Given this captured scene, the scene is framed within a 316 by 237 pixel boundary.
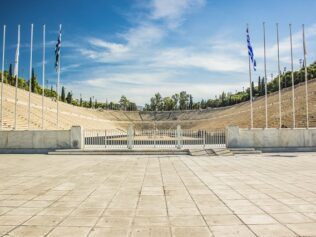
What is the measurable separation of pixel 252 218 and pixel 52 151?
17389 mm

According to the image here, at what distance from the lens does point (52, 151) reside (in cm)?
2005

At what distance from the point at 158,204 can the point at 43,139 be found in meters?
16.3

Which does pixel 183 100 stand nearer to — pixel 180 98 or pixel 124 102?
pixel 180 98

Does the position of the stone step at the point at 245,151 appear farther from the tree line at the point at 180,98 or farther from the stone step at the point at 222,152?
the tree line at the point at 180,98

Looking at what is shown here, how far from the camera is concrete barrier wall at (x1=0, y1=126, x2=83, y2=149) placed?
66.7ft

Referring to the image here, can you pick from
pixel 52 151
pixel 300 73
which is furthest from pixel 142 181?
pixel 300 73

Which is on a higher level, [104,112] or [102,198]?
[104,112]

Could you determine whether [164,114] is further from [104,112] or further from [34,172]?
[34,172]

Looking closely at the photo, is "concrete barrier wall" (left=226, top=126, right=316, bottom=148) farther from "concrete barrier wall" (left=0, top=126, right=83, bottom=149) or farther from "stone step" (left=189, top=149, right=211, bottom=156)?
"concrete barrier wall" (left=0, top=126, right=83, bottom=149)

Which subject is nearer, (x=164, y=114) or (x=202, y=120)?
(x=202, y=120)

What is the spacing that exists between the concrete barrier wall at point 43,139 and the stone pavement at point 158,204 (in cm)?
924

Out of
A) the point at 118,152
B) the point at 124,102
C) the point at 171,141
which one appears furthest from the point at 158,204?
the point at 124,102

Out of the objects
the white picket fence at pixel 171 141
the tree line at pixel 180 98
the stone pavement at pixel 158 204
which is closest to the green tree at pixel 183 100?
the tree line at pixel 180 98

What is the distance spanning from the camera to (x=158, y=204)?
6680mm
